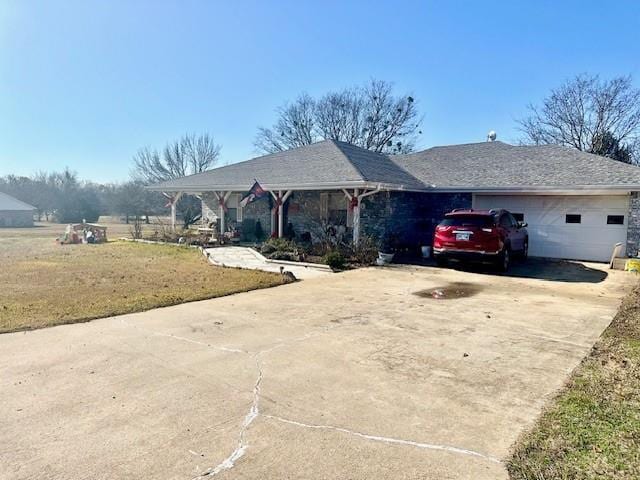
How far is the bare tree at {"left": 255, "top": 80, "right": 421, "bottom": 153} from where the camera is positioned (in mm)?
36688

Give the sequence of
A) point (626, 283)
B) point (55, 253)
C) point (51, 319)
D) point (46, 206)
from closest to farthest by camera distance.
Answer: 1. point (51, 319)
2. point (626, 283)
3. point (55, 253)
4. point (46, 206)

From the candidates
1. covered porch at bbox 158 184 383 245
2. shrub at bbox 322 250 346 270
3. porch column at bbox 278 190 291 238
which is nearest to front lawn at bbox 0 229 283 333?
shrub at bbox 322 250 346 270

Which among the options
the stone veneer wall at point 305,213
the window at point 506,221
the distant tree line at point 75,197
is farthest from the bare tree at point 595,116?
the distant tree line at point 75,197

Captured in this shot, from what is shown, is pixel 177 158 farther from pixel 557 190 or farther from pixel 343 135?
pixel 557 190

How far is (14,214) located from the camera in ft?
143

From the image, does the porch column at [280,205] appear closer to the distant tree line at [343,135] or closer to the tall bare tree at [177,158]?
the distant tree line at [343,135]

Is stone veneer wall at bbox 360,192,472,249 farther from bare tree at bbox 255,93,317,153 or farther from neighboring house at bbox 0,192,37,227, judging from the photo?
neighboring house at bbox 0,192,37,227

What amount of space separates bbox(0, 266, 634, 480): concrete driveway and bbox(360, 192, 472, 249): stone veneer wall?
7736 millimetres

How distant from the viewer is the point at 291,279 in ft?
32.2

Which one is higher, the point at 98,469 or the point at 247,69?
the point at 247,69

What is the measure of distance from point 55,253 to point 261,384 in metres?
15.0

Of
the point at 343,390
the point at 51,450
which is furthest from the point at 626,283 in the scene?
the point at 51,450

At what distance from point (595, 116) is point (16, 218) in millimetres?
53413

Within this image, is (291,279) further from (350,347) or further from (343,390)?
(343,390)
